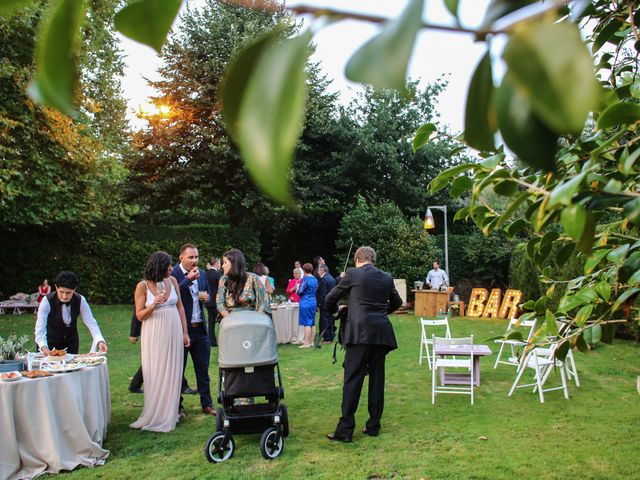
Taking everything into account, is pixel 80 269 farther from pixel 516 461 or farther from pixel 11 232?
pixel 516 461

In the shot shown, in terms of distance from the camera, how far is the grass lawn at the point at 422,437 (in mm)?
4957

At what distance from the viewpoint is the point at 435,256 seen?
19891 millimetres

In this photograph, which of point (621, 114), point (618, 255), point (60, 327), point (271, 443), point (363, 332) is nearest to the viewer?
point (621, 114)

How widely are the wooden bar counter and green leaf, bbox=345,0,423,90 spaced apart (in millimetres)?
16760

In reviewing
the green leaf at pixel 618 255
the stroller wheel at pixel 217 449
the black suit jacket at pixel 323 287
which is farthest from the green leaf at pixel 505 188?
the black suit jacket at pixel 323 287

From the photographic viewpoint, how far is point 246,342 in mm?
5129

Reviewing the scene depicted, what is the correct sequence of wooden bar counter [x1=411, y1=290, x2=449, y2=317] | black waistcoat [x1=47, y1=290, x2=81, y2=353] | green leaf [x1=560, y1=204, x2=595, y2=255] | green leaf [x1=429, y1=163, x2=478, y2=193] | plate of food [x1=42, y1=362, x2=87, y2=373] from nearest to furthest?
green leaf [x1=560, y1=204, x2=595, y2=255] → green leaf [x1=429, y1=163, x2=478, y2=193] → plate of food [x1=42, y1=362, x2=87, y2=373] → black waistcoat [x1=47, y1=290, x2=81, y2=353] → wooden bar counter [x1=411, y1=290, x2=449, y2=317]

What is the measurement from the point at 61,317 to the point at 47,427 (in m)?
1.27

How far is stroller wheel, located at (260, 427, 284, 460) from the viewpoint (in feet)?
16.9

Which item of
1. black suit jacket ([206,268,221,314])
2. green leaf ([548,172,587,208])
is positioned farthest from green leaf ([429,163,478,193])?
black suit jacket ([206,268,221,314])

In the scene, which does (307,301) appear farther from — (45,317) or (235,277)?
(45,317)

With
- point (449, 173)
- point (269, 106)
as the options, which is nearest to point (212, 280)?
point (449, 173)

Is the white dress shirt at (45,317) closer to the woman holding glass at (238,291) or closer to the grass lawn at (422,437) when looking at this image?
the grass lawn at (422,437)

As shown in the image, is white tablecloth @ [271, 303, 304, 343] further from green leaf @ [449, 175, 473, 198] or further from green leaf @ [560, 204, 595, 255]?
green leaf @ [560, 204, 595, 255]
